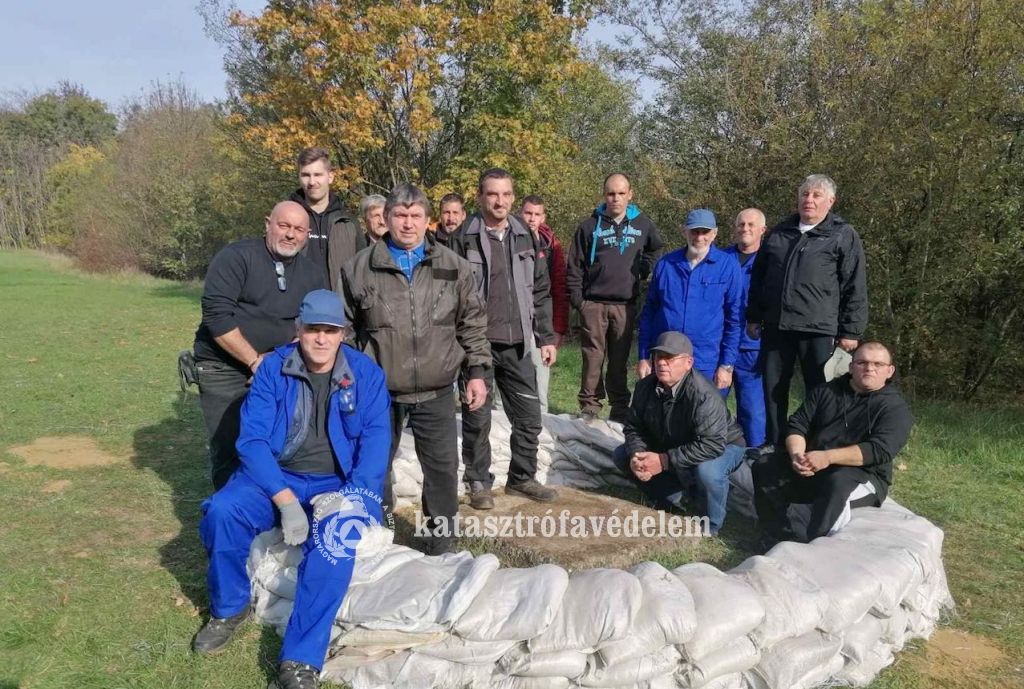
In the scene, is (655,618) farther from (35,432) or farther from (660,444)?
(35,432)

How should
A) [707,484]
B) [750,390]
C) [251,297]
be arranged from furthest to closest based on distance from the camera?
[750,390] → [707,484] → [251,297]

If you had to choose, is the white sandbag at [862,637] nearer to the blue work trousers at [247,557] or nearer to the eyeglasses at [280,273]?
the blue work trousers at [247,557]

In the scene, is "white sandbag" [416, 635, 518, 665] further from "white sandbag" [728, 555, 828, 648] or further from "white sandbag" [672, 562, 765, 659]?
"white sandbag" [728, 555, 828, 648]

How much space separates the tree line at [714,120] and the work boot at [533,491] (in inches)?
233

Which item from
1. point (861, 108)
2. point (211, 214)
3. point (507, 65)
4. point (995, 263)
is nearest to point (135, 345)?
point (507, 65)

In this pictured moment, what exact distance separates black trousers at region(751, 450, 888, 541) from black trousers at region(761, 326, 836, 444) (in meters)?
0.58

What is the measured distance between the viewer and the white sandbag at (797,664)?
287 cm

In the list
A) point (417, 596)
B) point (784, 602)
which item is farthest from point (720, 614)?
point (417, 596)

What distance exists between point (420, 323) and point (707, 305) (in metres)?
2.14

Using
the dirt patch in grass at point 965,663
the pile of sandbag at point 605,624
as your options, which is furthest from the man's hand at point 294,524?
the dirt patch in grass at point 965,663

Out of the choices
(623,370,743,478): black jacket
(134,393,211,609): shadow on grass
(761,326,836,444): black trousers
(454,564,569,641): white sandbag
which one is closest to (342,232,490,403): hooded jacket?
(454,564,569,641): white sandbag

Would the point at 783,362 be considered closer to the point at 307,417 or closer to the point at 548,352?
the point at 548,352

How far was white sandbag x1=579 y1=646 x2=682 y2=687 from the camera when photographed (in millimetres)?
2758

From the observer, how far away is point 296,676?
2746 mm
